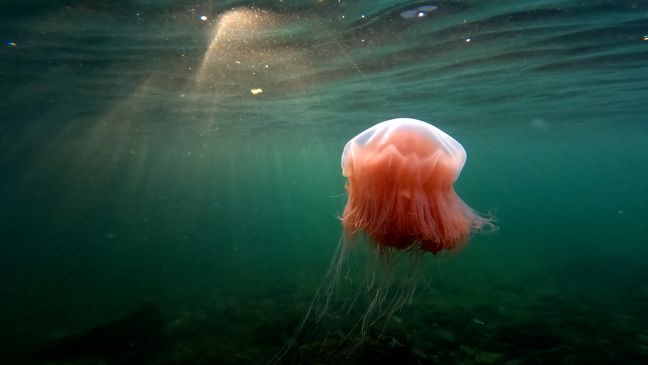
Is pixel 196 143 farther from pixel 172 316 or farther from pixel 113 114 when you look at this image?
pixel 172 316

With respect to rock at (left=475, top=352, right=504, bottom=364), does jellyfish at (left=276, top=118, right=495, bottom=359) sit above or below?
above

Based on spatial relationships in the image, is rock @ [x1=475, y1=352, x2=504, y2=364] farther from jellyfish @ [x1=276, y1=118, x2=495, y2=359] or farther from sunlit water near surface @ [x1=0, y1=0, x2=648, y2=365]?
jellyfish @ [x1=276, y1=118, x2=495, y2=359]

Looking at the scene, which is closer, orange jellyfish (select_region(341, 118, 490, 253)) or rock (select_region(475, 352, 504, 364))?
orange jellyfish (select_region(341, 118, 490, 253))

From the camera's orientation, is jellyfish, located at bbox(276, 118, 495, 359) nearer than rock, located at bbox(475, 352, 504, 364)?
Yes

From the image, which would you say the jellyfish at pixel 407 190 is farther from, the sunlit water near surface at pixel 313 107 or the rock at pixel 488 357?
the rock at pixel 488 357

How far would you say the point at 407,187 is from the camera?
2729 millimetres

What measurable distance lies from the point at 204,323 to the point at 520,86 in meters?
11.2

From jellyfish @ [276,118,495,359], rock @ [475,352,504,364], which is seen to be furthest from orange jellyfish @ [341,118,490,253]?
rock @ [475,352,504,364]

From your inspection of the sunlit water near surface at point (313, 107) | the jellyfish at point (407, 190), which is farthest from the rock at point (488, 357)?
the jellyfish at point (407, 190)

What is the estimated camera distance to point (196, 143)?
2838 centimetres

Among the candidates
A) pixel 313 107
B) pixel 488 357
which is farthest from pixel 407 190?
pixel 313 107

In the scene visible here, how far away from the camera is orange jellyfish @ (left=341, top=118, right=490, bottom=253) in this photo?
273 centimetres

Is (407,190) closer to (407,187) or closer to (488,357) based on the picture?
(407,187)

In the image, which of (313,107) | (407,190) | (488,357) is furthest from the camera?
(313,107)
